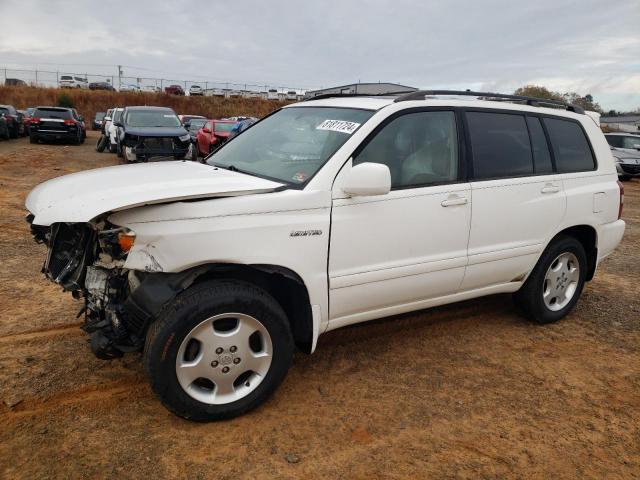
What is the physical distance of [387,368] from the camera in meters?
3.71

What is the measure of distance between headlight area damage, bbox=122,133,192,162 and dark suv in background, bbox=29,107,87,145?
9447 mm

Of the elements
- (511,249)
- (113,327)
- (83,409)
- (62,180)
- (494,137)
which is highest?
(494,137)

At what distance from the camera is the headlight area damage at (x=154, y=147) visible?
13305mm

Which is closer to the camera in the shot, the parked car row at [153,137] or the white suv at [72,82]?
the parked car row at [153,137]

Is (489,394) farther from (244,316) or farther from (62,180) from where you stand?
(62,180)

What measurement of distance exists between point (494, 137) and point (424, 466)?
2463mm

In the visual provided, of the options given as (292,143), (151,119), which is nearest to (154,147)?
(151,119)

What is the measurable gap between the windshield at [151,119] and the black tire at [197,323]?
12.5m

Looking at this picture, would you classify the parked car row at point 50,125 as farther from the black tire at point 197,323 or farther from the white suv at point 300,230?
the black tire at point 197,323

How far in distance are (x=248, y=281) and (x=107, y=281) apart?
2.57 ft

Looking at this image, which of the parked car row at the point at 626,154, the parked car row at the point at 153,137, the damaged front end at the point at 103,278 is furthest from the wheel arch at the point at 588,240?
the parked car row at the point at 626,154

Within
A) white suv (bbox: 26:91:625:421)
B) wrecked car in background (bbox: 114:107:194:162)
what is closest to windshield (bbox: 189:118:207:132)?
wrecked car in background (bbox: 114:107:194:162)

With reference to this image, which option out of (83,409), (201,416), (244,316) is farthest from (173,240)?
(83,409)

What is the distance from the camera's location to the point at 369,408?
319cm
